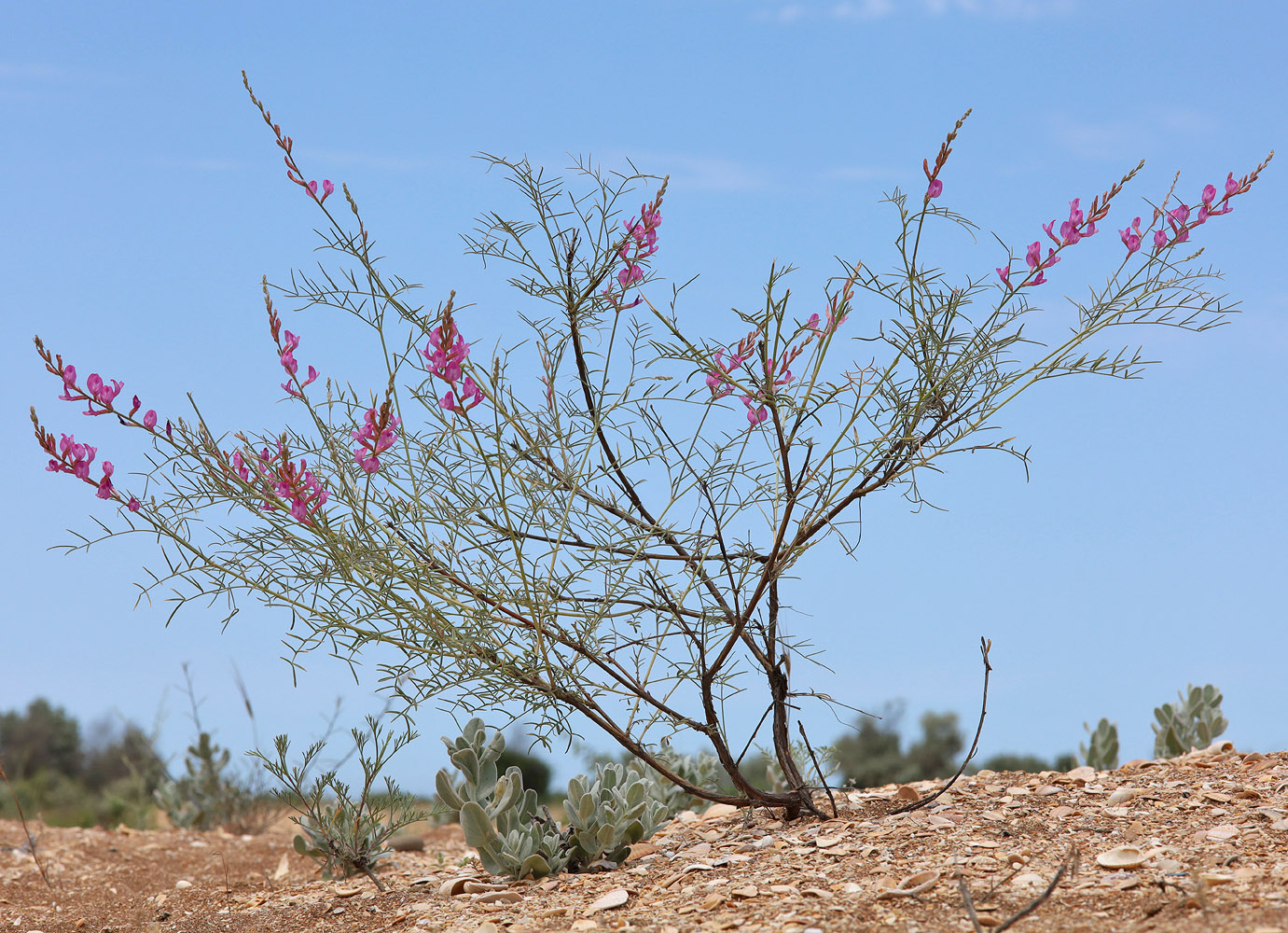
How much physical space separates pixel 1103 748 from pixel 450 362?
448cm

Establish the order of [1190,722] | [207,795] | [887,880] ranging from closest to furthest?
[887,880] → [1190,722] → [207,795]

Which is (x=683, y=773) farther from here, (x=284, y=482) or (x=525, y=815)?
(x=284, y=482)

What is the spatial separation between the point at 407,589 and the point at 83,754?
16.1m

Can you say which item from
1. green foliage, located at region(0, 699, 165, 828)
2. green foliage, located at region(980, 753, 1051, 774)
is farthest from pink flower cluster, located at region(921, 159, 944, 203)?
green foliage, located at region(0, 699, 165, 828)

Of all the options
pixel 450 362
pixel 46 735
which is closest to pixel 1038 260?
pixel 450 362

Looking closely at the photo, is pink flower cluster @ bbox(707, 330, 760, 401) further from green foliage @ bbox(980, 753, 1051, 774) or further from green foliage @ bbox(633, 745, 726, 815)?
green foliage @ bbox(980, 753, 1051, 774)

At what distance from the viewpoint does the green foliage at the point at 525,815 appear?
3.73 metres

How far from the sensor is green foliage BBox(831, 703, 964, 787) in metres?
11.0

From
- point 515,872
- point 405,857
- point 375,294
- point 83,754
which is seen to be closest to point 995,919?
point 515,872

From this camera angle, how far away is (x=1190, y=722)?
5.99 meters

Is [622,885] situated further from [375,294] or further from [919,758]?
[919,758]

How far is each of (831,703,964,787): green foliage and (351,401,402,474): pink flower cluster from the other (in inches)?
337

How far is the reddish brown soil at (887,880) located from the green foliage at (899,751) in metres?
6.43

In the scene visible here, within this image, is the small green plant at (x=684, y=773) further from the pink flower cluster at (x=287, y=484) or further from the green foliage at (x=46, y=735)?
the green foliage at (x=46, y=735)
